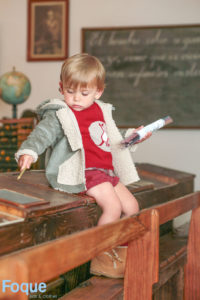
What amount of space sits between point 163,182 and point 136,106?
157 cm

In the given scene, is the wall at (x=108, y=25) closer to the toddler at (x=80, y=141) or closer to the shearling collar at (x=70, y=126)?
the toddler at (x=80, y=141)

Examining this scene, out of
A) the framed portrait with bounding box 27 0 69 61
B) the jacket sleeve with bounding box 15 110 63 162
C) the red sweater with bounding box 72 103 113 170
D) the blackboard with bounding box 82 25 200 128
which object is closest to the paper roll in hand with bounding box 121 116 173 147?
the red sweater with bounding box 72 103 113 170

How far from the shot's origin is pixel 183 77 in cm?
418

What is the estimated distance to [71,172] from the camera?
178cm

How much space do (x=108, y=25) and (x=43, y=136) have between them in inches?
114

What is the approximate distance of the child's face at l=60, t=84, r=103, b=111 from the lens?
5.82 feet

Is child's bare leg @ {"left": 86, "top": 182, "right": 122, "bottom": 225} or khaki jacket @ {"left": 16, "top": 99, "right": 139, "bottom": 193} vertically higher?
khaki jacket @ {"left": 16, "top": 99, "right": 139, "bottom": 193}

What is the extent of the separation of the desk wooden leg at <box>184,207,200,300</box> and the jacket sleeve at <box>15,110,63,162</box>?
78 cm

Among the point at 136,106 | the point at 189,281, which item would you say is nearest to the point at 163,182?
the point at 189,281

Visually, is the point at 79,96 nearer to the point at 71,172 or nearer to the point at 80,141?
the point at 80,141

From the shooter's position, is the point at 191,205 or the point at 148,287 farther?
the point at 191,205

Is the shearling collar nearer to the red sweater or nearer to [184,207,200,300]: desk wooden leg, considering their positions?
the red sweater

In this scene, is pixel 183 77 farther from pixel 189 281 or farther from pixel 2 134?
pixel 189 281

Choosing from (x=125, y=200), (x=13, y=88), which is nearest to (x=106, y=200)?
(x=125, y=200)
